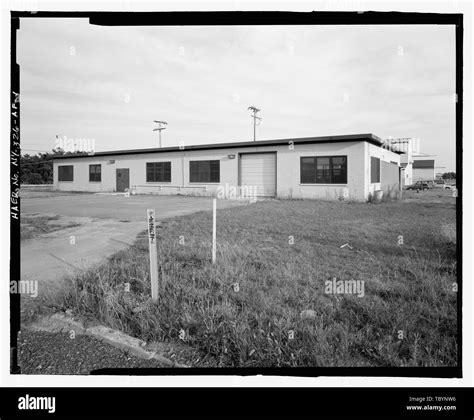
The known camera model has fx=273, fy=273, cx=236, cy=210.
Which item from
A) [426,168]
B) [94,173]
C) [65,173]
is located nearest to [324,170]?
[426,168]

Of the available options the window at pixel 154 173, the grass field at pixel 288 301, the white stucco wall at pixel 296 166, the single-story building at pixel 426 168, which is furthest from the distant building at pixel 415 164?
the window at pixel 154 173

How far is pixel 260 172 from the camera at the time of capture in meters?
14.8

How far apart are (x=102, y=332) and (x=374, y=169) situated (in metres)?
14.7

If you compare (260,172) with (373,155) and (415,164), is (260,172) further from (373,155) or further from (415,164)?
(415,164)

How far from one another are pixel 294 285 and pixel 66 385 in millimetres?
2223

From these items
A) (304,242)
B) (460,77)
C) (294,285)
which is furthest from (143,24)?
(304,242)

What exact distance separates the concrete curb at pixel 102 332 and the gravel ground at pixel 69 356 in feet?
0.11

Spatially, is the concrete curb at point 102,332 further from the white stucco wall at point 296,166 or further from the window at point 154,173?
the white stucco wall at point 296,166

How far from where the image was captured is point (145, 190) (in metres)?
4.74

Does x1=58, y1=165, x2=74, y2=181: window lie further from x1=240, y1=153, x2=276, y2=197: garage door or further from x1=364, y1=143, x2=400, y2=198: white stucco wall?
x1=364, y1=143, x2=400, y2=198: white stucco wall

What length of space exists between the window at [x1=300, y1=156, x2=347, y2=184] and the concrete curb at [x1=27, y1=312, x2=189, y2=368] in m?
12.9

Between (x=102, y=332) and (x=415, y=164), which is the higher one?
(x=415, y=164)

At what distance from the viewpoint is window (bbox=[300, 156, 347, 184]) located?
43.4 feet
